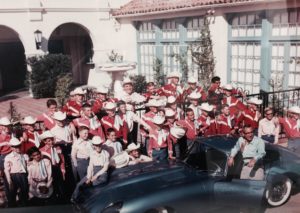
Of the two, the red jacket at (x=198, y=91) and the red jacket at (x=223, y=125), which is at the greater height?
the red jacket at (x=198, y=91)

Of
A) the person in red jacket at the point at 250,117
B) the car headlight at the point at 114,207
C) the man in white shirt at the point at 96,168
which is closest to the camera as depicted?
the car headlight at the point at 114,207

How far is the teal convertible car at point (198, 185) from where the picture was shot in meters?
4.52

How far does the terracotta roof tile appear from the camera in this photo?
1164 centimetres

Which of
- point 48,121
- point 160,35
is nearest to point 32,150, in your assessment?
point 48,121

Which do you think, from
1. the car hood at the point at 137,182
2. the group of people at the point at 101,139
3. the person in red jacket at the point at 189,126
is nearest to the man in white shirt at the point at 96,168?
the group of people at the point at 101,139

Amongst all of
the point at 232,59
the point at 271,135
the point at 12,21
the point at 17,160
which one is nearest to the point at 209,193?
the point at 271,135

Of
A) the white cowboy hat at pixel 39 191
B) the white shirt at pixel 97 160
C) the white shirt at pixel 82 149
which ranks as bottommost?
the white cowboy hat at pixel 39 191

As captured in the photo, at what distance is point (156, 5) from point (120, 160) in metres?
9.92

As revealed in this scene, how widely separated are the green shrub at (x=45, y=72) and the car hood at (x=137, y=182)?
36.7 ft

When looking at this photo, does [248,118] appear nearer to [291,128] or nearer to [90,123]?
[291,128]

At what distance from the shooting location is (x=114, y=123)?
644 centimetres

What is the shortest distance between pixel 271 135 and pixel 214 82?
2.28 metres

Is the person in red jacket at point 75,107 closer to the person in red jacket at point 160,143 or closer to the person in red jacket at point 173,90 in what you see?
the person in red jacket at point 160,143

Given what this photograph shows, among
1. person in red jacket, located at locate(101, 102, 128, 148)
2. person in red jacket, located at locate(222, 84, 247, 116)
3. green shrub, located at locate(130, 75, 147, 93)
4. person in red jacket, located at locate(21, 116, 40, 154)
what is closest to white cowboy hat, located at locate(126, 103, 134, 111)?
person in red jacket, located at locate(101, 102, 128, 148)
